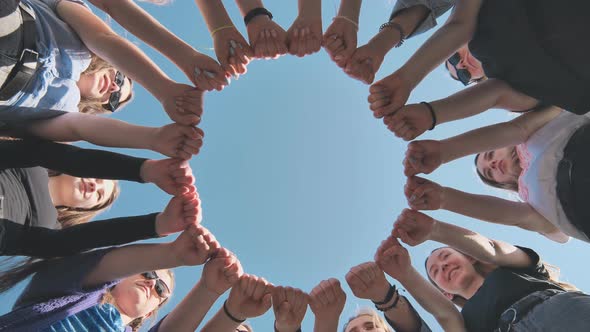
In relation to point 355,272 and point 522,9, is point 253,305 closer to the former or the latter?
point 355,272

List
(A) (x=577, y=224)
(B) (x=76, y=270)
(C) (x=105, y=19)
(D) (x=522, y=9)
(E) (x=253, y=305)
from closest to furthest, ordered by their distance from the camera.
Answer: (D) (x=522, y=9)
(A) (x=577, y=224)
(B) (x=76, y=270)
(E) (x=253, y=305)
(C) (x=105, y=19)

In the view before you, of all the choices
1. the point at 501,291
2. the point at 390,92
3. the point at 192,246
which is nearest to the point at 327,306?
the point at 192,246

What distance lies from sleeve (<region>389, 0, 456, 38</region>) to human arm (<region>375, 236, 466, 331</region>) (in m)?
1.35

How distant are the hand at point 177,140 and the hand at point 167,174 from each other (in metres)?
0.06

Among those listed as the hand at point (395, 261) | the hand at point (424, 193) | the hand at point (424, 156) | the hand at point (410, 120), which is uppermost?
the hand at point (410, 120)

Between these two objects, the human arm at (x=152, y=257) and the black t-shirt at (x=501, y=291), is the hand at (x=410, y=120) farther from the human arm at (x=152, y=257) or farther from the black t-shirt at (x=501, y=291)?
the human arm at (x=152, y=257)

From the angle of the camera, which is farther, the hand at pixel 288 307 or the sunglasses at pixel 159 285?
the sunglasses at pixel 159 285

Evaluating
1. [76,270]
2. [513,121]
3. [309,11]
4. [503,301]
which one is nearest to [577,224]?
[503,301]

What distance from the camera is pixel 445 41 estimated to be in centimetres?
224

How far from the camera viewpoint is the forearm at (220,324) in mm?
2473

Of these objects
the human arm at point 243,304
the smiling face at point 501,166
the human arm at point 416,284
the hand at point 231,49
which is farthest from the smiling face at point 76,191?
the smiling face at point 501,166


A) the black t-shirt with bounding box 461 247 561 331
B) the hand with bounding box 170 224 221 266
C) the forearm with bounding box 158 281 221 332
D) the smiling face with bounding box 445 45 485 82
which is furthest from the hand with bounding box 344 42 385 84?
the forearm with bounding box 158 281 221 332

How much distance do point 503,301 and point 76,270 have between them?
94.8 inches

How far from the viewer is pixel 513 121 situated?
8.51 ft
